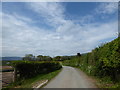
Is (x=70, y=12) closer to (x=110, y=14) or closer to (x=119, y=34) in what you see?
(x=110, y=14)

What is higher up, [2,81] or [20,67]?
[20,67]

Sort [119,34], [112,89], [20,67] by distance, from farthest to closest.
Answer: [20,67]
[119,34]
[112,89]

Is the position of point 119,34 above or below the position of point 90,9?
below

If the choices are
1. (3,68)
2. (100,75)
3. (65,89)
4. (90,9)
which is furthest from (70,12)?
(3,68)

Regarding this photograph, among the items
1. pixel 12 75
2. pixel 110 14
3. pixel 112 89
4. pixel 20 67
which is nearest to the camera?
pixel 112 89

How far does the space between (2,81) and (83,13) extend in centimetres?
976

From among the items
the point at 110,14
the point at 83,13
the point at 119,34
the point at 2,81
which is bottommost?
the point at 2,81

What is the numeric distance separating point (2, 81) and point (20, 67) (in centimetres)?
175

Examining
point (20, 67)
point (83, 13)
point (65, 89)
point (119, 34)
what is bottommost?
point (65, 89)

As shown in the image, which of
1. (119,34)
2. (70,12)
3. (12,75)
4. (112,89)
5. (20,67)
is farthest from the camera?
(70,12)

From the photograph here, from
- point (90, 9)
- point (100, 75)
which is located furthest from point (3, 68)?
point (90, 9)

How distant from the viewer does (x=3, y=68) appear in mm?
7059

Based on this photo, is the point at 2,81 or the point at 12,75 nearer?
the point at 2,81

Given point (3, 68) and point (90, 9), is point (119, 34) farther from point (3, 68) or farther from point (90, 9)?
point (3, 68)
